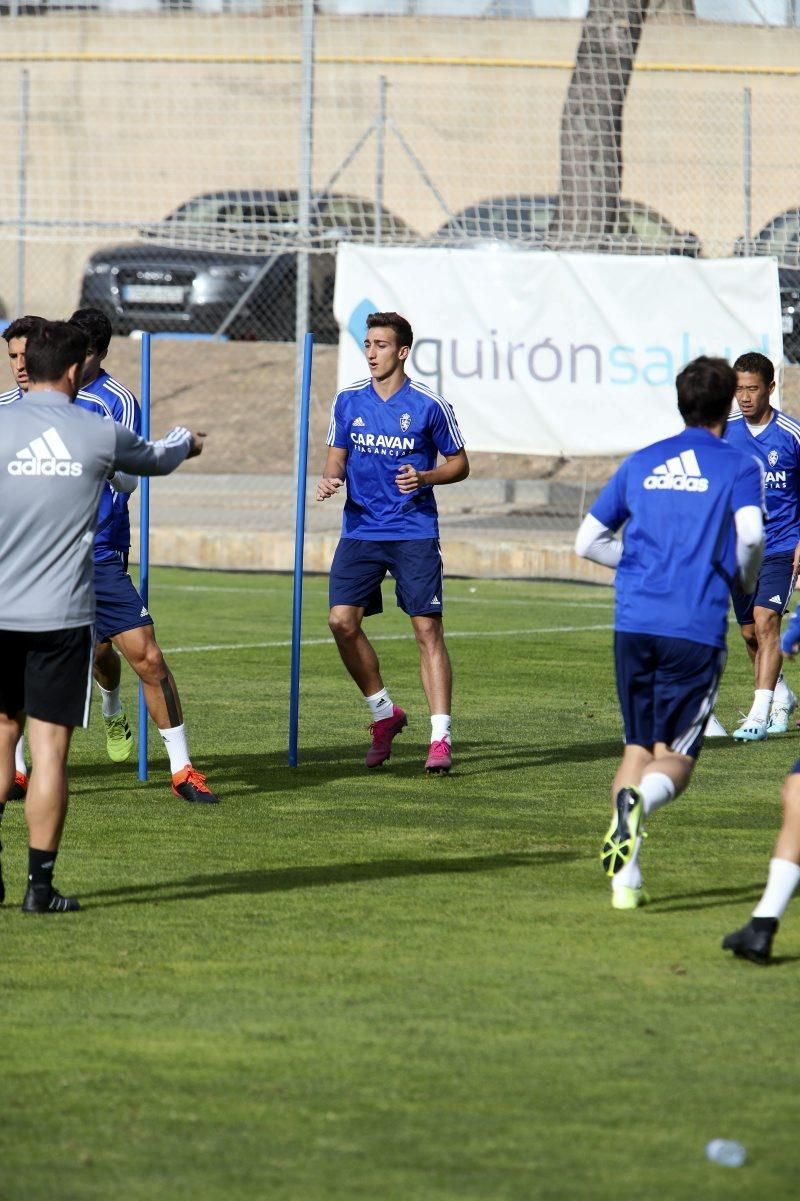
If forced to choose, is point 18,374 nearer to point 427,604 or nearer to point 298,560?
point 298,560

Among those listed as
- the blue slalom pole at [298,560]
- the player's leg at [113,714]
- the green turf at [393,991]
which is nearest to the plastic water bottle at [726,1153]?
the green turf at [393,991]

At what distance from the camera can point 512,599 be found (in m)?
17.0

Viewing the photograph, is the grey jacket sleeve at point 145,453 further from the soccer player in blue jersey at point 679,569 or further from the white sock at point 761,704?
the white sock at point 761,704

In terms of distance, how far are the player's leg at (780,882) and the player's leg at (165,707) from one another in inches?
131

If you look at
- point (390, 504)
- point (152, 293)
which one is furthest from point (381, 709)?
point (152, 293)

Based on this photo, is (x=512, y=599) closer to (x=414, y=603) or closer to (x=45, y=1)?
(x=414, y=603)

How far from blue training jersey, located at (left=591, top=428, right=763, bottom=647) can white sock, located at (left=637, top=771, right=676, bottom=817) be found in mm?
466

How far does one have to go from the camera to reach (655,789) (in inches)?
265

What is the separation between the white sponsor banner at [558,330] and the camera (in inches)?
658

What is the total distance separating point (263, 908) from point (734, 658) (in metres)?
7.51

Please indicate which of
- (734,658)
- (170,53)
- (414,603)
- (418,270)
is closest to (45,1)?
(170,53)

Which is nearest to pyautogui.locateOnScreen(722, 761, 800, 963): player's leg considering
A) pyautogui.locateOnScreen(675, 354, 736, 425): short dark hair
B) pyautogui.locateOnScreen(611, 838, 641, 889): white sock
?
pyautogui.locateOnScreen(611, 838, 641, 889): white sock

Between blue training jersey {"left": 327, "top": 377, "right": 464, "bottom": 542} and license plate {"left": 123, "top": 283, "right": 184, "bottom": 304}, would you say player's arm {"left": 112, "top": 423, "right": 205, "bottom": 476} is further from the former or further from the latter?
license plate {"left": 123, "top": 283, "right": 184, "bottom": 304}

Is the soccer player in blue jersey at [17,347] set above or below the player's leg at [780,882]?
above
